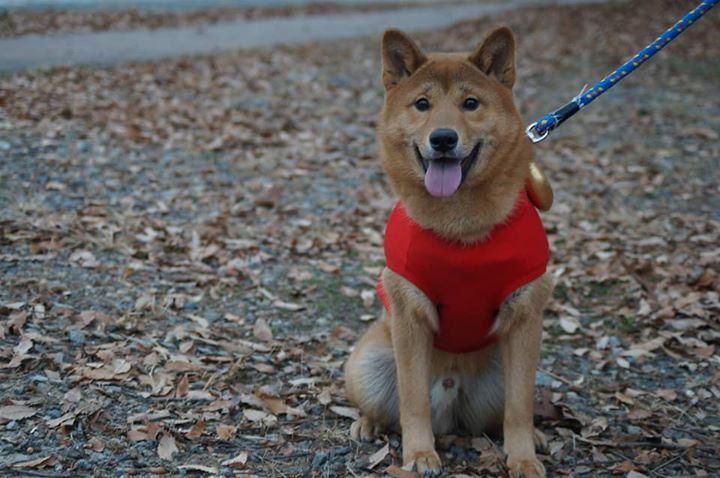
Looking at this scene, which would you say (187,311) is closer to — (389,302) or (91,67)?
(389,302)

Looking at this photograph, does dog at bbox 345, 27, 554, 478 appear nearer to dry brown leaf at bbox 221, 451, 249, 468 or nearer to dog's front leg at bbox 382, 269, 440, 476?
dog's front leg at bbox 382, 269, 440, 476

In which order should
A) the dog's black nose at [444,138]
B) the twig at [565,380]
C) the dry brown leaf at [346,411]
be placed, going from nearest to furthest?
the dog's black nose at [444,138] < the dry brown leaf at [346,411] < the twig at [565,380]

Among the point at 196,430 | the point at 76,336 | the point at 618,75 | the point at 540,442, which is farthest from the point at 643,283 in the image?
the point at 76,336

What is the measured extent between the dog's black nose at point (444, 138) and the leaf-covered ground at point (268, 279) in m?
1.56

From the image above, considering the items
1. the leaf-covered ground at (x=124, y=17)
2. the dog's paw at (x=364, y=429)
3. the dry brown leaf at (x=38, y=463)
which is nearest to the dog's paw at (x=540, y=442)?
the dog's paw at (x=364, y=429)

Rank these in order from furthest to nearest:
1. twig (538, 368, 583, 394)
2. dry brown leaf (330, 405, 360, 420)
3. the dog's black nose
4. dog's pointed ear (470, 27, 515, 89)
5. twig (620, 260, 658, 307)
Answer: twig (620, 260, 658, 307) → twig (538, 368, 583, 394) → dry brown leaf (330, 405, 360, 420) → dog's pointed ear (470, 27, 515, 89) → the dog's black nose

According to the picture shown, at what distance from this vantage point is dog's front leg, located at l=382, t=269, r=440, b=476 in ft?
12.9

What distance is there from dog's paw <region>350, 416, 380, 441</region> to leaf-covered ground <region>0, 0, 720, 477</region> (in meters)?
0.06

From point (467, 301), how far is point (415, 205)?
0.53 metres

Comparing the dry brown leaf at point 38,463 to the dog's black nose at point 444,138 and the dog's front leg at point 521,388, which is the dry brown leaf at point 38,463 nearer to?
the dog's front leg at point 521,388

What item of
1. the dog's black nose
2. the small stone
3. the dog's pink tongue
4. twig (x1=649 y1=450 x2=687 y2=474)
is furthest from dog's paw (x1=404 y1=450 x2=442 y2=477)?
the small stone

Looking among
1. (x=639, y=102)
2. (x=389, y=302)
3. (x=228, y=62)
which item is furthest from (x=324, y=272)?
(x=228, y=62)

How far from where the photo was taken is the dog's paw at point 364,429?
432 cm

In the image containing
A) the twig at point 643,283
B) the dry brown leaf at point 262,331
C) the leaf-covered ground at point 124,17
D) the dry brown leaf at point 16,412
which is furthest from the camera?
the leaf-covered ground at point 124,17
